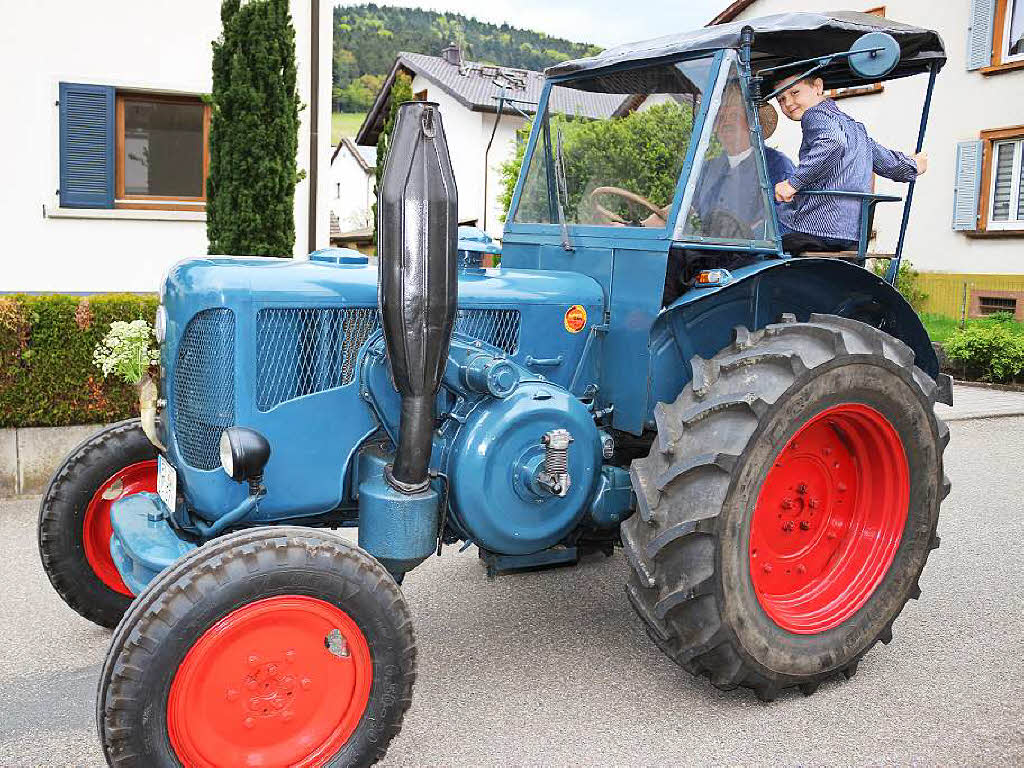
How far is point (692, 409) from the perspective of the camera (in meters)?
3.24

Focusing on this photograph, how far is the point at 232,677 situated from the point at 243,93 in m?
6.28

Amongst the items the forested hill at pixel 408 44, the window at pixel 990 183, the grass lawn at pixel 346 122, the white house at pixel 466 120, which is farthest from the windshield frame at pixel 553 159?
the grass lawn at pixel 346 122

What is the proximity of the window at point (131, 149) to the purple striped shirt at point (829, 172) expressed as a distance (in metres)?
7.06

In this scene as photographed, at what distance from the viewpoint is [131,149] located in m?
10.2

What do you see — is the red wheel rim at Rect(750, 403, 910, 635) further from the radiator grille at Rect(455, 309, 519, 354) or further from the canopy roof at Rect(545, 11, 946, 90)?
the canopy roof at Rect(545, 11, 946, 90)

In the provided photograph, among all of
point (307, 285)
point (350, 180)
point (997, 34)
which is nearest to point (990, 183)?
point (997, 34)

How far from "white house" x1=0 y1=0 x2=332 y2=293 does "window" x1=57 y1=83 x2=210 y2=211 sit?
11mm

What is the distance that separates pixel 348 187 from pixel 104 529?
40.8m

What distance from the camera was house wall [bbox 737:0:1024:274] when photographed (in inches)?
577

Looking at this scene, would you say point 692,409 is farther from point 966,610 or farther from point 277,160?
point 277,160

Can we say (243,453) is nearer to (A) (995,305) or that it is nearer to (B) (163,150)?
(B) (163,150)

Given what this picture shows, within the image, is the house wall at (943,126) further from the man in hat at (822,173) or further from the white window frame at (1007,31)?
the man in hat at (822,173)

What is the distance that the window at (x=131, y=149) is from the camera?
919 centimetres

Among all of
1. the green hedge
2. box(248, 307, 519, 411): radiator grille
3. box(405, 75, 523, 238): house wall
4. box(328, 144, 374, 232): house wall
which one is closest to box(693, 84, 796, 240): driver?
box(248, 307, 519, 411): radiator grille
